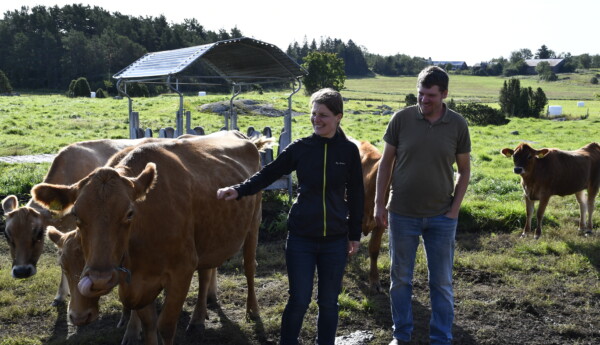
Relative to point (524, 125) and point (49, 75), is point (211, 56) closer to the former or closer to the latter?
point (524, 125)

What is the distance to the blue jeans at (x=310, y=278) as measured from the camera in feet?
13.7

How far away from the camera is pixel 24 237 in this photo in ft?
20.1

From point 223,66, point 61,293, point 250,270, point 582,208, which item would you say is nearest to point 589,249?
point 582,208

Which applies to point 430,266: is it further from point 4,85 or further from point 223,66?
point 4,85

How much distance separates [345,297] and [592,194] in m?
6.47

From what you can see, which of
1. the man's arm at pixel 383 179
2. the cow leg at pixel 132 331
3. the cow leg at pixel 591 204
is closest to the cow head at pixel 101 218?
the cow leg at pixel 132 331

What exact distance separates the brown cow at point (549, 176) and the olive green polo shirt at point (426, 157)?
5.57 meters

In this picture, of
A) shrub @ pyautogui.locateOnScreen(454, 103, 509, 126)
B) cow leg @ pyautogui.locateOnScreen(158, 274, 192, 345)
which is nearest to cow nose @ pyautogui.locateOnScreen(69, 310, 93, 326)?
cow leg @ pyautogui.locateOnScreen(158, 274, 192, 345)

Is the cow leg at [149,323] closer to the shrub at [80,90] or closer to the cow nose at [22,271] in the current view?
the cow nose at [22,271]

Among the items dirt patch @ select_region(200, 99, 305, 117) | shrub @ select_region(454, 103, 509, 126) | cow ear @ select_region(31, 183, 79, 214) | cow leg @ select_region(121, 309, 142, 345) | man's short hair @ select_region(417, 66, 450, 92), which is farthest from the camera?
shrub @ select_region(454, 103, 509, 126)

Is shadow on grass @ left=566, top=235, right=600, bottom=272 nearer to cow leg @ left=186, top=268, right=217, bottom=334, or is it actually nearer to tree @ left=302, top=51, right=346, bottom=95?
cow leg @ left=186, top=268, right=217, bottom=334

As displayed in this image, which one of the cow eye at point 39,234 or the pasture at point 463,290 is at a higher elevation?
the cow eye at point 39,234

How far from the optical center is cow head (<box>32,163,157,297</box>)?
11.5 ft

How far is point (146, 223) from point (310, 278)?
4.51 ft
